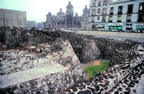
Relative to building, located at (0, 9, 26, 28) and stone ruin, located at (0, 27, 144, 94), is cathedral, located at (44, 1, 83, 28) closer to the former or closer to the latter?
building, located at (0, 9, 26, 28)

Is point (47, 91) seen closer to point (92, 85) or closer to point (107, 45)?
point (92, 85)

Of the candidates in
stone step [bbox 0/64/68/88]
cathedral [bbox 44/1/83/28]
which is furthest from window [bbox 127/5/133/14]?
cathedral [bbox 44/1/83/28]

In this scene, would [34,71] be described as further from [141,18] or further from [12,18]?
[141,18]

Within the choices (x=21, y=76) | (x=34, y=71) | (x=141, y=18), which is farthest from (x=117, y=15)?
(x=21, y=76)

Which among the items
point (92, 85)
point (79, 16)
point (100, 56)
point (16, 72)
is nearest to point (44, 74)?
point (16, 72)

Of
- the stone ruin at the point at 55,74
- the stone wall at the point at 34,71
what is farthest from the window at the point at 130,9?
the stone wall at the point at 34,71

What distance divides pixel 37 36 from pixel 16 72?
6.64 m

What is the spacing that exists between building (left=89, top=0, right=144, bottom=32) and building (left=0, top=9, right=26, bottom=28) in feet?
64.3

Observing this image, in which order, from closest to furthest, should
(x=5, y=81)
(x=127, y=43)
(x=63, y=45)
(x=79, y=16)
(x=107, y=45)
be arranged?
(x=5, y=81), (x=63, y=45), (x=127, y=43), (x=107, y=45), (x=79, y=16)

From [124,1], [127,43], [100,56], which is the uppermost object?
[124,1]

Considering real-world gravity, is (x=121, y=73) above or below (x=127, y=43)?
below

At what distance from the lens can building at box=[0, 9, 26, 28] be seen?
17.9 meters

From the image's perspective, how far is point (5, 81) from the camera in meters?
3.17

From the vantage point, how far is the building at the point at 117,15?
69.4 ft
